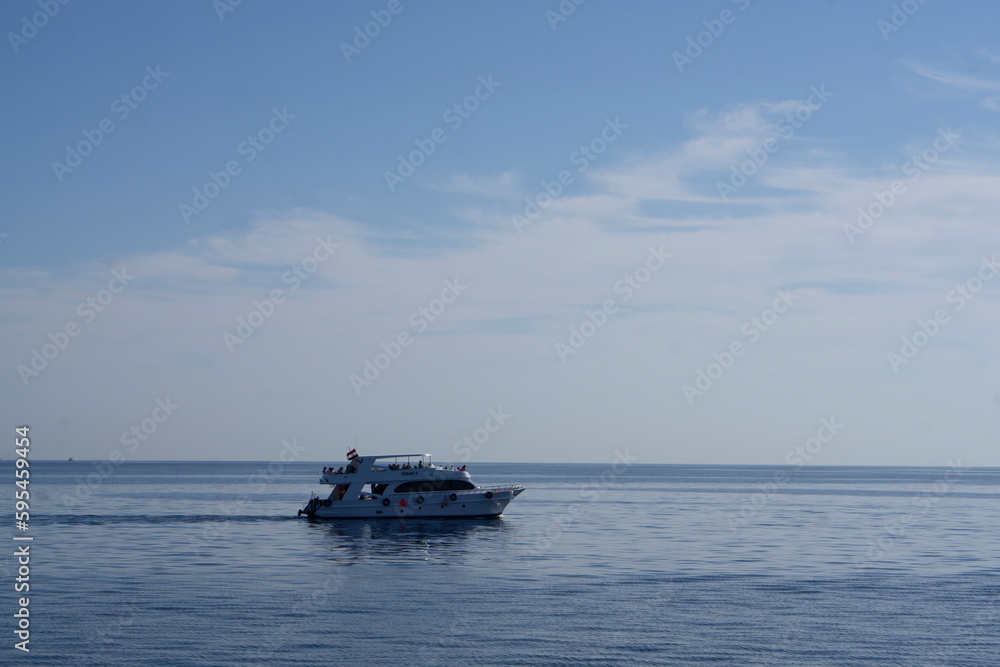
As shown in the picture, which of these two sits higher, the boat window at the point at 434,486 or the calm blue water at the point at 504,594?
the boat window at the point at 434,486

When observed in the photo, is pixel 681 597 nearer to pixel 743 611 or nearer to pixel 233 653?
pixel 743 611

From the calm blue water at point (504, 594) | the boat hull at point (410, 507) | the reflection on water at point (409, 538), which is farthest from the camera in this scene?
the boat hull at point (410, 507)

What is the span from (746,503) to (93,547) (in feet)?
286

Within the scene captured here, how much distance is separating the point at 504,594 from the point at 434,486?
123ft

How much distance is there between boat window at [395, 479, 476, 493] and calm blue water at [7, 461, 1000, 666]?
9.22 ft

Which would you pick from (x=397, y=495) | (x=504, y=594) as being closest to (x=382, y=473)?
(x=397, y=495)

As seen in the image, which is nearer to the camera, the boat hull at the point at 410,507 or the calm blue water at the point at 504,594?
the calm blue water at the point at 504,594

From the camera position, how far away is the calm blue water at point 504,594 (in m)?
31.4

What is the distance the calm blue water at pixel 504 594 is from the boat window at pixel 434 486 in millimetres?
2810

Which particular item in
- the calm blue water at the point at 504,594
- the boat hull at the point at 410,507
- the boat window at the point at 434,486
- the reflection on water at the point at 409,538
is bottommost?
the calm blue water at the point at 504,594

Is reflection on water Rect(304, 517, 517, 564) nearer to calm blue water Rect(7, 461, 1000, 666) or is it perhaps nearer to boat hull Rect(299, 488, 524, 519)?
calm blue water Rect(7, 461, 1000, 666)

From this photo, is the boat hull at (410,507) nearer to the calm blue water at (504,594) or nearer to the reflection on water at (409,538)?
the reflection on water at (409,538)

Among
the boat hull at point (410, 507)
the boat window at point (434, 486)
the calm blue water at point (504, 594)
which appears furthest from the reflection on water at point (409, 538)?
the boat window at point (434, 486)

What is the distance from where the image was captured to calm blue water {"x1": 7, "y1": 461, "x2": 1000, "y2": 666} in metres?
31.4
